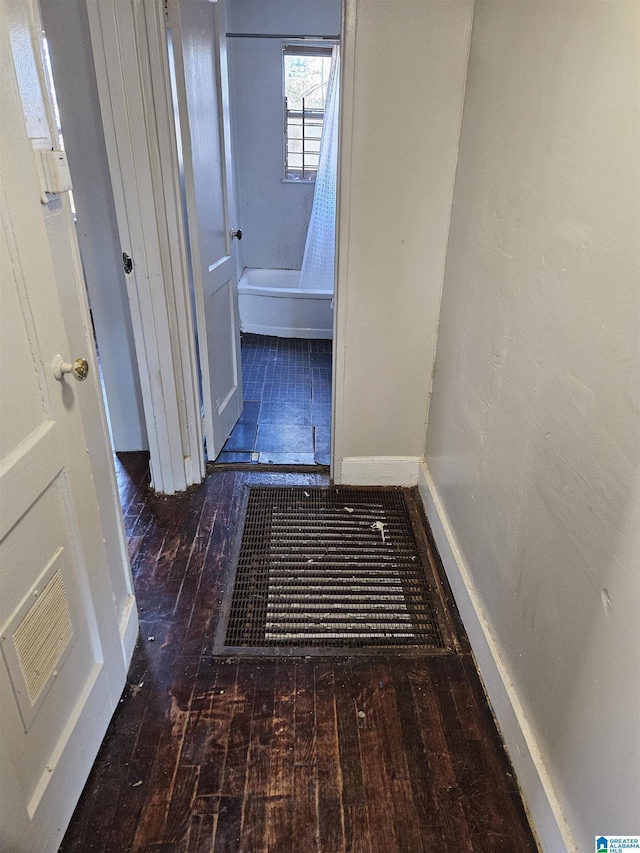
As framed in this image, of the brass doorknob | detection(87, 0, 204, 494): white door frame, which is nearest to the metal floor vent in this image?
detection(87, 0, 204, 494): white door frame

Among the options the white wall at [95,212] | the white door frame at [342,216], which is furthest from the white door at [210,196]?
the white door frame at [342,216]

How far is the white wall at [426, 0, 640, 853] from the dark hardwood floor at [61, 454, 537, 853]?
20 centimetres

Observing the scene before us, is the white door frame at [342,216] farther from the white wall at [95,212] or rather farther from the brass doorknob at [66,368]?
the brass doorknob at [66,368]

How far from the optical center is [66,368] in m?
1.10

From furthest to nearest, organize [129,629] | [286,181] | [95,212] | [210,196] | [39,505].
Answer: [286,181] → [210,196] → [95,212] → [129,629] → [39,505]

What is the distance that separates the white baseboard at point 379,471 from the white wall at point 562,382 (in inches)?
27.5

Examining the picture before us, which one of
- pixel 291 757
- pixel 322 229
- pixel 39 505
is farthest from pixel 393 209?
pixel 322 229

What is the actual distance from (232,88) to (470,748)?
14.4 ft

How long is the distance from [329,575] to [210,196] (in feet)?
5.28

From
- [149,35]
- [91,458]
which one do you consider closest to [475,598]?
[91,458]

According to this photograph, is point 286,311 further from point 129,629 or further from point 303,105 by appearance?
point 129,629

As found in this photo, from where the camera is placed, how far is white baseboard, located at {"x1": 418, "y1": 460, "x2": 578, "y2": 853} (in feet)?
3.70

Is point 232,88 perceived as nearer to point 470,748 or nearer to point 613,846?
point 470,748

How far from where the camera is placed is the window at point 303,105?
162 inches
